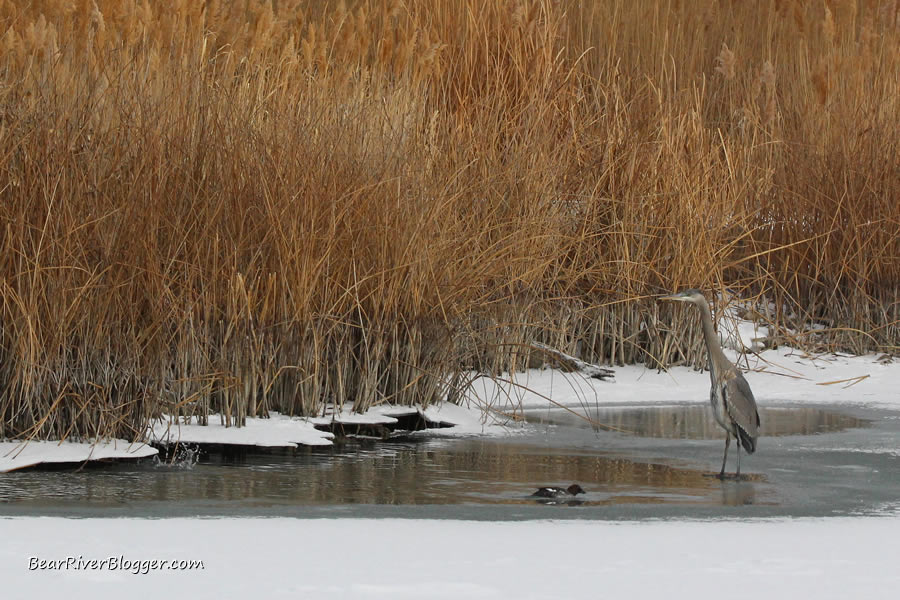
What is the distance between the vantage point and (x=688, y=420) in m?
5.77

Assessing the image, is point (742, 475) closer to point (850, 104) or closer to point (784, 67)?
point (850, 104)

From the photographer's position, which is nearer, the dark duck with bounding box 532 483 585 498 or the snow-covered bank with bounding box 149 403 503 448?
the dark duck with bounding box 532 483 585 498

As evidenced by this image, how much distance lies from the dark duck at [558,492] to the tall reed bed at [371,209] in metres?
1.41

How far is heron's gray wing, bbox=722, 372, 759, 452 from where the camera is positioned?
456 centimetres

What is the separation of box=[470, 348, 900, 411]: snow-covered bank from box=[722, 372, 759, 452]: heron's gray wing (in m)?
1.30

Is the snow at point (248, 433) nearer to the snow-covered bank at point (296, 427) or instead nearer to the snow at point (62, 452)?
the snow-covered bank at point (296, 427)

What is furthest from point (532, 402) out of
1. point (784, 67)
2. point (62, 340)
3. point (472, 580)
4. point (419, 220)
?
point (784, 67)

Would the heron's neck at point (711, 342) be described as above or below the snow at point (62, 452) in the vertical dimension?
above

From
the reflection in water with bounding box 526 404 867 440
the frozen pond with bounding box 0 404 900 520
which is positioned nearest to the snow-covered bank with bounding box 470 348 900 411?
the reflection in water with bounding box 526 404 867 440

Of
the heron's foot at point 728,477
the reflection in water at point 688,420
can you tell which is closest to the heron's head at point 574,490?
the heron's foot at point 728,477

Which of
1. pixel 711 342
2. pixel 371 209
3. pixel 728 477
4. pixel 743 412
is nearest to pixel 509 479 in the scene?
pixel 728 477

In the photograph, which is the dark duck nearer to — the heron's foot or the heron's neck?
the heron's foot

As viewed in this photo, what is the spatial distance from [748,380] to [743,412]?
2295mm

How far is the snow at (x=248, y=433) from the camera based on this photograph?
4.81m
